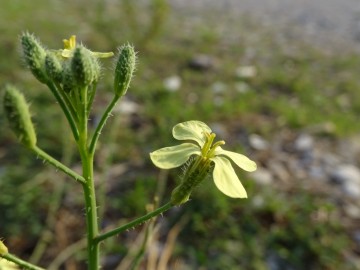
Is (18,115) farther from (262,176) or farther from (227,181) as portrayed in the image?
(262,176)

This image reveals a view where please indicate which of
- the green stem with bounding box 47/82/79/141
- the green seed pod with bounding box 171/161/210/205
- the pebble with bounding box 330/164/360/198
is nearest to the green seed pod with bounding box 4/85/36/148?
the green stem with bounding box 47/82/79/141

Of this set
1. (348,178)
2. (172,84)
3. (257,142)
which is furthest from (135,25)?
(348,178)

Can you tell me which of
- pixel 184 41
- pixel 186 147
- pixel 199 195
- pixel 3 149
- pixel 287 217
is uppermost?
pixel 184 41

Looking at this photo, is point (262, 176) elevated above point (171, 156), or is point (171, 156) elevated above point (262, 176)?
point (262, 176)

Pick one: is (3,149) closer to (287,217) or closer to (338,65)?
(287,217)

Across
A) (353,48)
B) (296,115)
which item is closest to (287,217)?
(296,115)

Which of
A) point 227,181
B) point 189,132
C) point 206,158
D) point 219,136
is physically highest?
point 219,136
